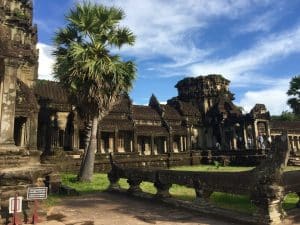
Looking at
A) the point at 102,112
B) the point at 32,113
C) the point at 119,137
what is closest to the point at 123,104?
the point at 119,137

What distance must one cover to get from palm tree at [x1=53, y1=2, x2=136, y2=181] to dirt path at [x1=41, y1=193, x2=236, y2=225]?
6.25m

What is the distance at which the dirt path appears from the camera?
8070 millimetres

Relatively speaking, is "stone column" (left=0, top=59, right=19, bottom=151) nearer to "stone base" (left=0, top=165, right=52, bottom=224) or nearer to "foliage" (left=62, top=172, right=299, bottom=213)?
"foliage" (left=62, top=172, right=299, bottom=213)

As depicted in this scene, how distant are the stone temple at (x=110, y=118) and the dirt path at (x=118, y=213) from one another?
65.6 inches

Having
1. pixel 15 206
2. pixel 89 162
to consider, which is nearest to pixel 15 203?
pixel 15 206

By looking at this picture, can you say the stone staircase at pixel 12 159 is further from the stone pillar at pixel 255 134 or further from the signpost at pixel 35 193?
the stone pillar at pixel 255 134

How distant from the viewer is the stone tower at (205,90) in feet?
132

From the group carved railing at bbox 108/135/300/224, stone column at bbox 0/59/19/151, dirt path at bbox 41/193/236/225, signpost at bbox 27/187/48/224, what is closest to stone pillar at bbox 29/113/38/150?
stone column at bbox 0/59/19/151

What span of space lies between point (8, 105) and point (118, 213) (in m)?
5.75

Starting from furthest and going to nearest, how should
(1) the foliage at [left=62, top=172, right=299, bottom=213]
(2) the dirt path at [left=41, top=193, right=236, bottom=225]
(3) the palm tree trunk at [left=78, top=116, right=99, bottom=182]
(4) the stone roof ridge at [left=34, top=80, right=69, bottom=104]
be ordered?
1. (4) the stone roof ridge at [left=34, top=80, right=69, bottom=104]
2. (3) the palm tree trunk at [left=78, top=116, right=99, bottom=182]
3. (1) the foliage at [left=62, top=172, right=299, bottom=213]
4. (2) the dirt path at [left=41, top=193, right=236, bottom=225]

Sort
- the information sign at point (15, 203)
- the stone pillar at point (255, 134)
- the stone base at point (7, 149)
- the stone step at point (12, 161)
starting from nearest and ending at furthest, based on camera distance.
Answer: the information sign at point (15, 203) < the stone step at point (12, 161) < the stone base at point (7, 149) < the stone pillar at point (255, 134)

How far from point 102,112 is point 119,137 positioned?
12.6 m

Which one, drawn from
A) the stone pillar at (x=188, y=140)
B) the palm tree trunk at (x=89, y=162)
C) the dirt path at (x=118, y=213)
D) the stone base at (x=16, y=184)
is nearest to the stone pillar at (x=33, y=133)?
the palm tree trunk at (x=89, y=162)

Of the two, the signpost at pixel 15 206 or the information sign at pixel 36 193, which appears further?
the information sign at pixel 36 193
